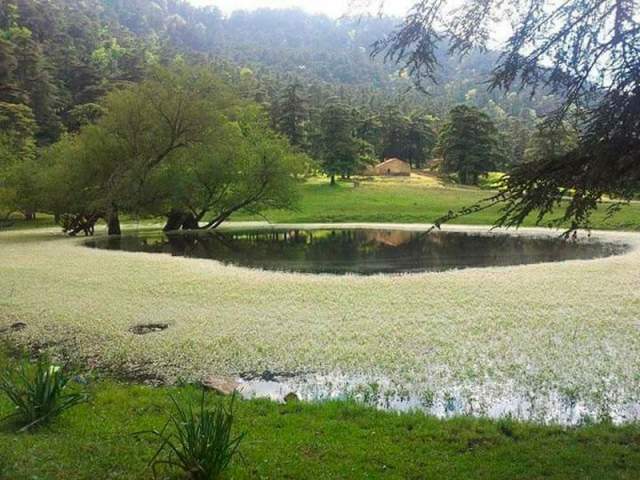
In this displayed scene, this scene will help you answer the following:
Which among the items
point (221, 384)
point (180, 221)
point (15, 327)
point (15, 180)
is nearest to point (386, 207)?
point (180, 221)

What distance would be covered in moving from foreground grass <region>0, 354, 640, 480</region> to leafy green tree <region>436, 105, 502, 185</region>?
64644 mm

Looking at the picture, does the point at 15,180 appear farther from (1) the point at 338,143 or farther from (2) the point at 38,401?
(1) the point at 338,143

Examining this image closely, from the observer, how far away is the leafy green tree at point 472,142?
67.6 meters

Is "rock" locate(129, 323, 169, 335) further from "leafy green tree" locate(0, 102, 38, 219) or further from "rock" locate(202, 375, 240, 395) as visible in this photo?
"leafy green tree" locate(0, 102, 38, 219)

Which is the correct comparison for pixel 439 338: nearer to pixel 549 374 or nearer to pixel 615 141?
pixel 549 374

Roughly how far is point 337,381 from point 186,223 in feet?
111

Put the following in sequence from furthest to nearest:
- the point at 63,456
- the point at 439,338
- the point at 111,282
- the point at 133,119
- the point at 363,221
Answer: the point at 363,221 < the point at 133,119 < the point at 111,282 < the point at 439,338 < the point at 63,456

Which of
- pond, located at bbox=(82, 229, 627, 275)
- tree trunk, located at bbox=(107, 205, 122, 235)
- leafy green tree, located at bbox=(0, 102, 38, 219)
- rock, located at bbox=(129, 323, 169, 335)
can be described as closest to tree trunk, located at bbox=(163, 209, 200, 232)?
pond, located at bbox=(82, 229, 627, 275)

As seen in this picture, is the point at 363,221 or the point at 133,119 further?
the point at 363,221

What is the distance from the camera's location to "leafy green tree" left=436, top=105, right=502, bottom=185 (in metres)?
67.6

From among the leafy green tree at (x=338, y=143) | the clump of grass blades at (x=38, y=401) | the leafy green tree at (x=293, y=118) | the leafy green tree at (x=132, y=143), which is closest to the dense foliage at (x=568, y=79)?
the clump of grass blades at (x=38, y=401)

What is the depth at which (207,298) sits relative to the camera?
48.0 ft

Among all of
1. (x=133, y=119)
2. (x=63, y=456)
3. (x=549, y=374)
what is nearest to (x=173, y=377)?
(x=63, y=456)

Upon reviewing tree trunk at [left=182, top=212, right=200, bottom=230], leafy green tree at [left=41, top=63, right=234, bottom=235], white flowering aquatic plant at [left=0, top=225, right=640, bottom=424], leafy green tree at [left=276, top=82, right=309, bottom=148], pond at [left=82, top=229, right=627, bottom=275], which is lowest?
white flowering aquatic plant at [left=0, top=225, right=640, bottom=424]
